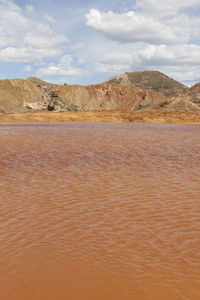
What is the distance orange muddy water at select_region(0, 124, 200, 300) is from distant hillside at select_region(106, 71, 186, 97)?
134244 mm

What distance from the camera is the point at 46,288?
135 inches

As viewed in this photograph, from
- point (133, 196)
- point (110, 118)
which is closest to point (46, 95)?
point (110, 118)

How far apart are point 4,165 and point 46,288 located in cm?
767

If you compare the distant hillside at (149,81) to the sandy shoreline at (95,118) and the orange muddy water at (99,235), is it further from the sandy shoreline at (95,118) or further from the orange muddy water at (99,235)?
the orange muddy water at (99,235)

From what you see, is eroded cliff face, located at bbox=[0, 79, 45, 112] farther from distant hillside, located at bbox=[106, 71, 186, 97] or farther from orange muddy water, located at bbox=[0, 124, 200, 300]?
distant hillside, located at bbox=[106, 71, 186, 97]

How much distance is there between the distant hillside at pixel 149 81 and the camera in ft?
465

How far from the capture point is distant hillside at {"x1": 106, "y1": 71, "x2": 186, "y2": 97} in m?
142

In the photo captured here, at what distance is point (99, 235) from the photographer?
4.84 metres

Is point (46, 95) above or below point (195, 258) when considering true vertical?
above

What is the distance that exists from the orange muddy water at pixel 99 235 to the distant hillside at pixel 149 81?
134244 mm

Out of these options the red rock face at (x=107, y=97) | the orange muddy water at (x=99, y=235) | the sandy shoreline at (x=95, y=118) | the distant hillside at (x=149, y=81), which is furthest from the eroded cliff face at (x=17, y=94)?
the distant hillside at (x=149, y=81)

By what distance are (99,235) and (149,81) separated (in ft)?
493

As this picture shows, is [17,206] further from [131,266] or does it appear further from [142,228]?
[131,266]

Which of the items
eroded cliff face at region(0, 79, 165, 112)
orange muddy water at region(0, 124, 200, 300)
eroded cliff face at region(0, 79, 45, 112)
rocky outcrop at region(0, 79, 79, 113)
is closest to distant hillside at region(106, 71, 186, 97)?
eroded cliff face at region(0, 79, 165, 112)
